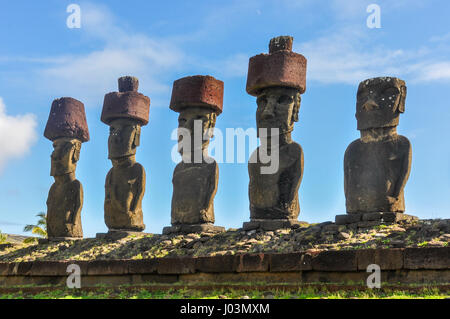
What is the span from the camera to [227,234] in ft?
32.7

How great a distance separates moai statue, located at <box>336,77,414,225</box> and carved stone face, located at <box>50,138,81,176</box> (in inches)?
279

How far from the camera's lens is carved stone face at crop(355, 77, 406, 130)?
30.4 ft

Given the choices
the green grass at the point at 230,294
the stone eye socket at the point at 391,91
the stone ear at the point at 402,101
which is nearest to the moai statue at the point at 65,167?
the green grass at the point at 230,294

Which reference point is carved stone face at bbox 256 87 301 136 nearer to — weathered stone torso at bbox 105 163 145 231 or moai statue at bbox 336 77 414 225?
moai statue at bbox 336 77 414 225

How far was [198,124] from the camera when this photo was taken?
37.2 ft

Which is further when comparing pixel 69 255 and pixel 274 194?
pixel 69 255

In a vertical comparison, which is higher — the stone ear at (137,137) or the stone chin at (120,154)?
the stone ear at (137,137)

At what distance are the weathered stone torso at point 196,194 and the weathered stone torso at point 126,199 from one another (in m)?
1.58

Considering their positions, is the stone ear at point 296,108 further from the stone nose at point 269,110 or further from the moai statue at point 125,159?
the moai statue at point 125,159

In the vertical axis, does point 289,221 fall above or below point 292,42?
below

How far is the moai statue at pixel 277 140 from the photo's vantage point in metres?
9.86

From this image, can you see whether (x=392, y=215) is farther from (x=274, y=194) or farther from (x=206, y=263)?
(x=206, y=263)
